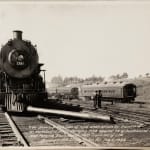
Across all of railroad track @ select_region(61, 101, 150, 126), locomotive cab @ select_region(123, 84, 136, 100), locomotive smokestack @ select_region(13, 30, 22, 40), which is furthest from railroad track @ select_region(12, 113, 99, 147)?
locomotive smokestack @ select_region(13, 30, 22, 40)

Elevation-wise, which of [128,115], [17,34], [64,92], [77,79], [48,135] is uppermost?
[17,34]

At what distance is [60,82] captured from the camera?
212 inches

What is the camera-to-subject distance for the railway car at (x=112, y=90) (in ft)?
18.0

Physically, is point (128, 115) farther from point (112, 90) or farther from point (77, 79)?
point (77, 79)

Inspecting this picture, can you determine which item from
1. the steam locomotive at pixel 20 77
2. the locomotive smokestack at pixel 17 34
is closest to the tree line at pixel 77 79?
the steam locomotive at pixel 20 77

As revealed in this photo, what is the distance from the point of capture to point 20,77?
589cm

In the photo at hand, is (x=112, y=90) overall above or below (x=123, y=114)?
above

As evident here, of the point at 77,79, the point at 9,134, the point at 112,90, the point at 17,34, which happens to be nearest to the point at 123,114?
the point at 112,90

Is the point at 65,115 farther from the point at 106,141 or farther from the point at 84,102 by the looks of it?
the point at 106,141

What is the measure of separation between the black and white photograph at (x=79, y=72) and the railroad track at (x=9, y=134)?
0.04 ft

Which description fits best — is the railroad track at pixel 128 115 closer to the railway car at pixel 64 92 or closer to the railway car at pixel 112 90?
the railway car at pixel 112 90

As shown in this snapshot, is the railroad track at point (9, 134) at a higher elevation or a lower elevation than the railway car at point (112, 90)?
lower

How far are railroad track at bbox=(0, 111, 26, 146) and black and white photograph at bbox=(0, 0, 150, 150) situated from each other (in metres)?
0.01

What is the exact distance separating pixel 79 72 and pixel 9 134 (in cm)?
132
